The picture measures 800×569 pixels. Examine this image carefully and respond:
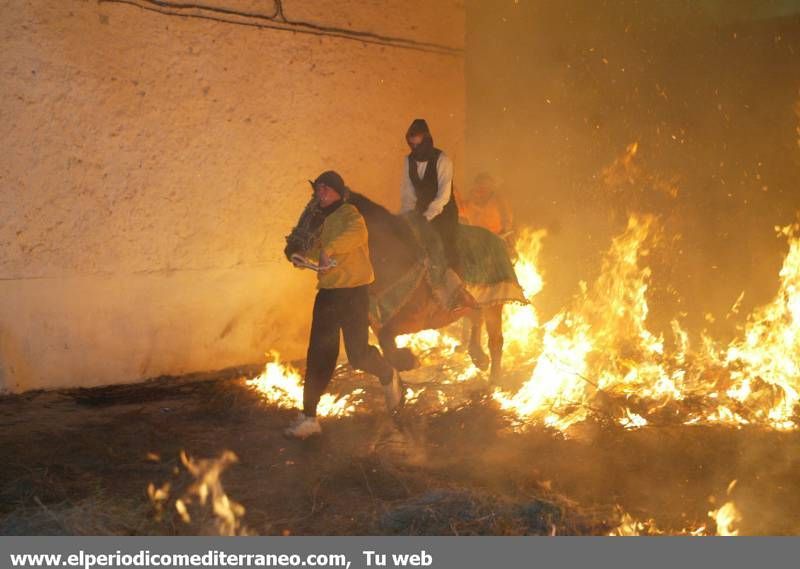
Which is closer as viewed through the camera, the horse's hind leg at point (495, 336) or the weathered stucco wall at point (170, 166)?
the weathered stucco wall at point (170, 166)

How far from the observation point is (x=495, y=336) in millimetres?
7434

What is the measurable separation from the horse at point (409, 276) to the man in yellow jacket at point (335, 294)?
19cm

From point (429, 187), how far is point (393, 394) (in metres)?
2.02

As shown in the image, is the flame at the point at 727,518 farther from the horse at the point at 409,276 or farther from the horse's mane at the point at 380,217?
the horse's mane at the point at 380,217

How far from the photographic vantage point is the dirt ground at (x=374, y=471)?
14.6ft

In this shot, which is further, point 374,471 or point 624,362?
point 624,362

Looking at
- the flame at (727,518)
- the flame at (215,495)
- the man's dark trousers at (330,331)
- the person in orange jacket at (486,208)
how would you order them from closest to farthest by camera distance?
the flame at (215,495), the flame at (727,518), the man's dark trousers at (330,331), the person in orange jacket at (486,208)

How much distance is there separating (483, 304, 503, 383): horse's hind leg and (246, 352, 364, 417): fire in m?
1.33

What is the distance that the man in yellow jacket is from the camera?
18.4 feet

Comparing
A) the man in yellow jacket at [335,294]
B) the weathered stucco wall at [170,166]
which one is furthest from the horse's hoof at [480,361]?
the weathered stucco wall at [170,166]

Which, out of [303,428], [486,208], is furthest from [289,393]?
[486,208]

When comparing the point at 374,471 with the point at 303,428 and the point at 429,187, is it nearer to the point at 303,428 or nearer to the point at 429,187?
the point at 303,428

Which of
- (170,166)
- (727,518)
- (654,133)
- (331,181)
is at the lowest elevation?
(727,518)

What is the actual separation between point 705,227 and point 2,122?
7.08 metres
